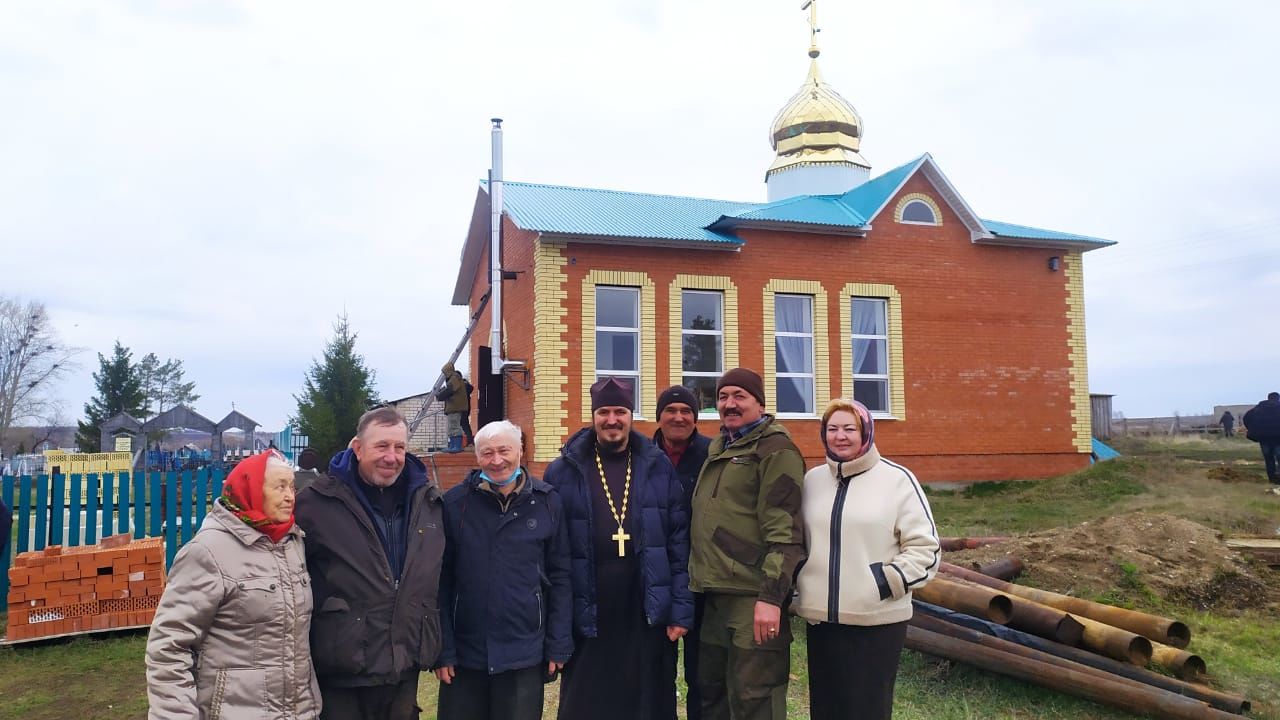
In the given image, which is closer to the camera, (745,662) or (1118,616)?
(745,662)

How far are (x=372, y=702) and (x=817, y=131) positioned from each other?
17.5 m

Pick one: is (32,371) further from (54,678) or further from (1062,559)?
(1062,559)

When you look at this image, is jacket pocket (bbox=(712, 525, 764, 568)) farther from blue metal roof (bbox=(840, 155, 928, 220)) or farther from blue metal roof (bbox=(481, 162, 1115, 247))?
blue metal roof (bbox=(840, 155, 928, 220))

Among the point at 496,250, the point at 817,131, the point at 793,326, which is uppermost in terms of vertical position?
the point at 817,131

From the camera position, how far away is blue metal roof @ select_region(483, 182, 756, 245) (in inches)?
527

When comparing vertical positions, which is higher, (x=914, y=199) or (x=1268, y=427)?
(x=914, y=199)

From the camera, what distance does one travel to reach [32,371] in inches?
1753

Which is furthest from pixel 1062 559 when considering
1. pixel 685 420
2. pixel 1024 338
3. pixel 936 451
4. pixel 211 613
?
pixel 1024 338

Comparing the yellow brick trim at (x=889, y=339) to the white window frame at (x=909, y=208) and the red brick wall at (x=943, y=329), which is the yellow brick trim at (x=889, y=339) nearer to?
the red brick wall at (x=943, y=329)

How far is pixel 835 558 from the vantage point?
3.54m

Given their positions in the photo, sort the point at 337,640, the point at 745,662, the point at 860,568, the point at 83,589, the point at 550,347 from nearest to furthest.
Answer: the point at 337,640 < the point at 860,568 < the point at 745,662 < the point at 83,589 < the point at 550,347

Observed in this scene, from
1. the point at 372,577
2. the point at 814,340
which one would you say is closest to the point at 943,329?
the point at 814,340

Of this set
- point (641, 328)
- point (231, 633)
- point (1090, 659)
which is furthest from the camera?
point (641, 328)

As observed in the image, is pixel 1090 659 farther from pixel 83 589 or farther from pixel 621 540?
pixel 83 589
